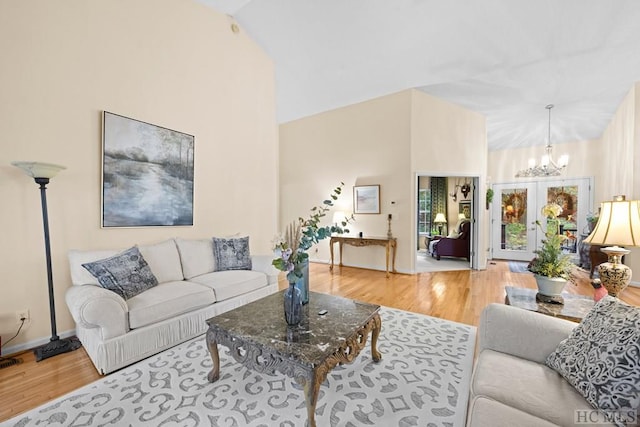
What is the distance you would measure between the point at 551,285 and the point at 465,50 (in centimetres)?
315

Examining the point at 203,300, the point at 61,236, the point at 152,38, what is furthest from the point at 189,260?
the point at 152,38

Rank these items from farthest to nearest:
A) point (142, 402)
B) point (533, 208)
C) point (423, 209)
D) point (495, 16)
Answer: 1. point (423, 209)
2. point (533, 208)
3. point (495, 16)
4. point (142, 402)

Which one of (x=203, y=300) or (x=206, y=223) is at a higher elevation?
(x=206, y=223)

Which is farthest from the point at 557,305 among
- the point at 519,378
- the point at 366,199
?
the point at 366,199

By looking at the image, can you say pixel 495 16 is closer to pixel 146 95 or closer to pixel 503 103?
pixel 503 103

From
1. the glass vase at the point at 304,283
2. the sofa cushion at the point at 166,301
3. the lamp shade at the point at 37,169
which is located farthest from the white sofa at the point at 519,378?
the lamp shade at the point at 37,169

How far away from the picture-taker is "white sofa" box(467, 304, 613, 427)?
0.98 m

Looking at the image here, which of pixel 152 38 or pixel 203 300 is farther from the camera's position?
pixel 152 38

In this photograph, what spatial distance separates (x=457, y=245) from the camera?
6.30 meters

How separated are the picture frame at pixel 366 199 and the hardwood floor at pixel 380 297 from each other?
49.8 inches

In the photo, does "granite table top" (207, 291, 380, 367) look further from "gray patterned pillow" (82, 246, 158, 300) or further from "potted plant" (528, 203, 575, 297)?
"potted plant" (528, 203, 575, 297)

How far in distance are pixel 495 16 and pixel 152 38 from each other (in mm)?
3953

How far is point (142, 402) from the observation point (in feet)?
5.49

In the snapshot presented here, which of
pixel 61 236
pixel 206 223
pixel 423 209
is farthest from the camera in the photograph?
pixel 423 209
